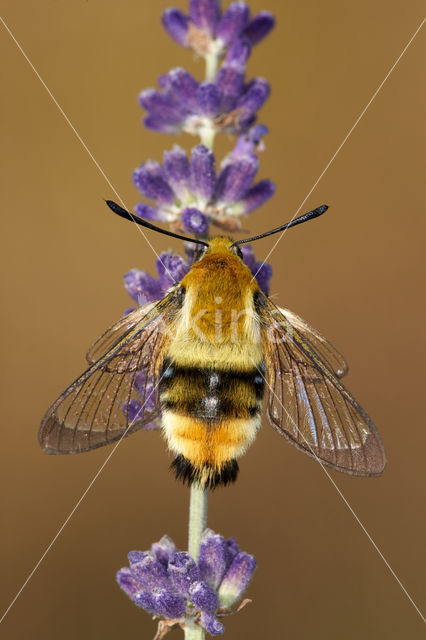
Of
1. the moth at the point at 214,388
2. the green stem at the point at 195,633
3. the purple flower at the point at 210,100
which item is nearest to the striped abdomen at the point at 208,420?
the moth at the point at 214,388

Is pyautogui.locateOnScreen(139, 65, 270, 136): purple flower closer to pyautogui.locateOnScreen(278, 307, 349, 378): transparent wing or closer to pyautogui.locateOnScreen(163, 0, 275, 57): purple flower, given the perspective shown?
pyautogui.locateOnScreen(163, 0, 275, 57): purple flower

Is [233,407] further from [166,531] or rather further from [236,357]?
[166,531]

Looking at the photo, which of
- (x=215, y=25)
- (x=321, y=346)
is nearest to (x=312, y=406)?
(x=321, y=346)

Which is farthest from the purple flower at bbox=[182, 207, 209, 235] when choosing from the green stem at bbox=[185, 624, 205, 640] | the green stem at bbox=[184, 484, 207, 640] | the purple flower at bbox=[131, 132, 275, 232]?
the green stem at bbox=[185, 624, 205, 640]

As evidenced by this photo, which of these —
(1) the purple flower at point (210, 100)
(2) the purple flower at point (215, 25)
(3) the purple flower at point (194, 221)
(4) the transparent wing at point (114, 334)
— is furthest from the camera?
(2) the purple flower at point (215, 25)

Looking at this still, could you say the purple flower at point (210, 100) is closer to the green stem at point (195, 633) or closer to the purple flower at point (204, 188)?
the purple flower at point (204, 188)

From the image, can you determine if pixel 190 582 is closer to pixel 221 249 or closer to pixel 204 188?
pixel 221 249

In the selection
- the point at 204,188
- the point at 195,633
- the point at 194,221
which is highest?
the point at 204,188
